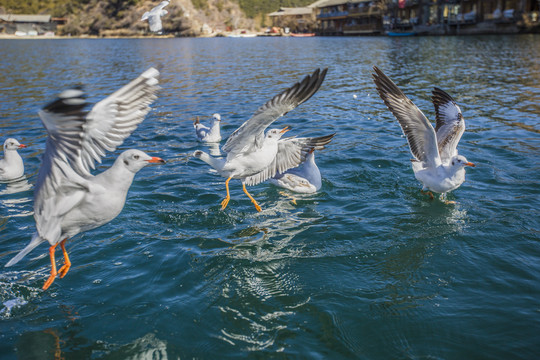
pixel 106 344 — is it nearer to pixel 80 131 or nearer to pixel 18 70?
pixel 80 131

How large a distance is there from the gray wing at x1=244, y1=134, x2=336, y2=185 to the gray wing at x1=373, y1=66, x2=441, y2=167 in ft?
4.39

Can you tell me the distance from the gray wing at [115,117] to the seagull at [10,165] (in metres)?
4.27

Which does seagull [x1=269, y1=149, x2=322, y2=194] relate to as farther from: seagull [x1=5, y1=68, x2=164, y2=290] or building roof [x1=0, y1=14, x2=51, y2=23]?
building roof [x1=0, y1=14, x2=51, y2=23]

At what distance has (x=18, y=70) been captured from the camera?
85.3ft

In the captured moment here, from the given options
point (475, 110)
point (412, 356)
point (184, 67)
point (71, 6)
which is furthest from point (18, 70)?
point (71, 6)

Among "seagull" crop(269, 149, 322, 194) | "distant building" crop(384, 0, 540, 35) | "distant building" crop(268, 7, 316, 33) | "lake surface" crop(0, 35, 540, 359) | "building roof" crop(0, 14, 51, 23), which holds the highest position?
"building roof" crop(0, 14, 51, 23)

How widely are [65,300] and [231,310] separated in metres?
1.77

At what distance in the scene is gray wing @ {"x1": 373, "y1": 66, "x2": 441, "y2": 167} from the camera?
6008mm

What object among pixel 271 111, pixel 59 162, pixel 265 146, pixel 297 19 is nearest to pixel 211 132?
pixel 265 146

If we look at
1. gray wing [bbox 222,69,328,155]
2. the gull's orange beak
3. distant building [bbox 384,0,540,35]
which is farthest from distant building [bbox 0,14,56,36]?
the gull's orange beak

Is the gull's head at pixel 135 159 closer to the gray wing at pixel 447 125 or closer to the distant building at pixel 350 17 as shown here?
the gray wing at pixel 447 125

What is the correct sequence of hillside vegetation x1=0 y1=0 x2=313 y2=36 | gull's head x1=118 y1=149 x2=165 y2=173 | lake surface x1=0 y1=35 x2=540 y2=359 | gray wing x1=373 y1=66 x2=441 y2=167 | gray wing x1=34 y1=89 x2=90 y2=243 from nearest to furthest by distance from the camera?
gray wing x1=34 y1=89 x2=90 y2=243
lake surface x1=0 y1=35 x2=540 y2=359
gull's head x1=118 y1=149 x2=165 y2=173
gray wing x1=373 y1=66 x2=441 y2=167
hillside vegetation x1=0 y1=0 x2=313 y2=36

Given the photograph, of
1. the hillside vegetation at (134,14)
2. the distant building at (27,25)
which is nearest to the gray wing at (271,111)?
the hillside vegetation at (134,14)

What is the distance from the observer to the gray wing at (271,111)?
4.91 metres
